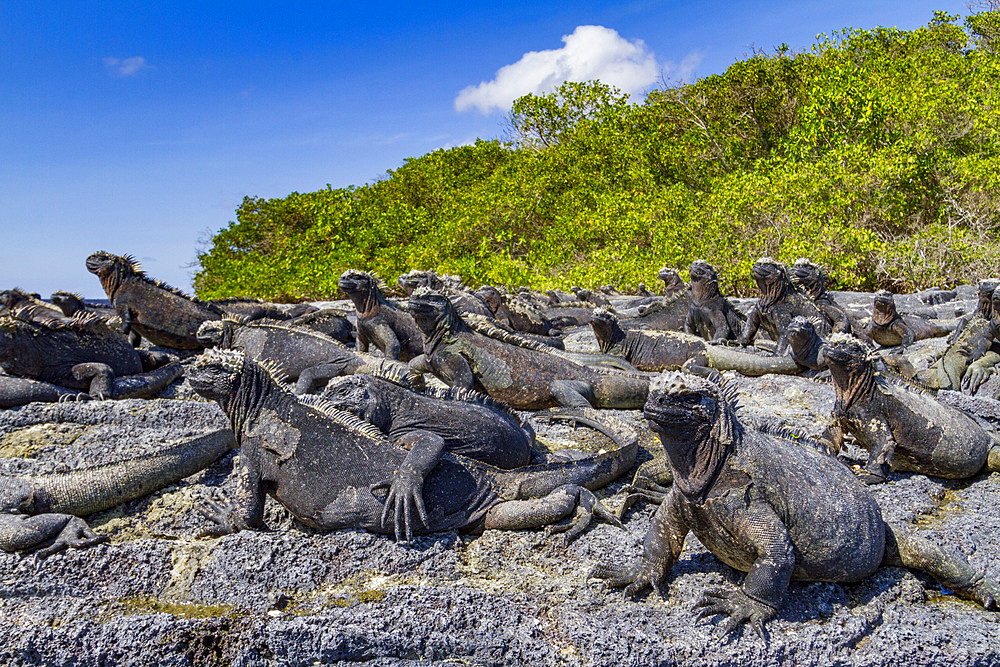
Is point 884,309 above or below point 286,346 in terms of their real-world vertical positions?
below

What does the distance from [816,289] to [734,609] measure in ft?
21.8

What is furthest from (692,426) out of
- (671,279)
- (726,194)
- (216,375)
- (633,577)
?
(726,194)

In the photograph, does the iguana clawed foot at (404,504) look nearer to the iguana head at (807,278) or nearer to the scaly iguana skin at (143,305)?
A: the scaly iguana skin at (143,305)

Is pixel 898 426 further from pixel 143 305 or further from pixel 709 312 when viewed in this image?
pixel 143 305

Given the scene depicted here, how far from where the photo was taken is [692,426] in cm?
290

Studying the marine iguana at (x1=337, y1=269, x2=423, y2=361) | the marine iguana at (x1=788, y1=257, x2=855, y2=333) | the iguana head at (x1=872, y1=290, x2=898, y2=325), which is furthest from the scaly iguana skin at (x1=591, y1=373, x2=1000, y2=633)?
the iguana head at (x1=872, y1=290, x2=898, y2=325)

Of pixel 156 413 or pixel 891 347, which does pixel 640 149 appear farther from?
pixel 156 413

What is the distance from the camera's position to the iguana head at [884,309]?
8.56 m

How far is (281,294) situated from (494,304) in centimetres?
1172

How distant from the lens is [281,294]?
19.8 metres

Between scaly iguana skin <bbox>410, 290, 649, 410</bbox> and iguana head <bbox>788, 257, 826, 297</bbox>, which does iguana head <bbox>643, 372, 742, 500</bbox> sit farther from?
iguana head <bbox>788, 257, 826, 297</bbox>

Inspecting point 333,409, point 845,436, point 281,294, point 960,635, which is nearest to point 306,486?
point 333,409

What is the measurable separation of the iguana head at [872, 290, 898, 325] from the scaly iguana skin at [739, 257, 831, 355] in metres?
0.79

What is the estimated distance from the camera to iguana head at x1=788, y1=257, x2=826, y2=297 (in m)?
8.58
